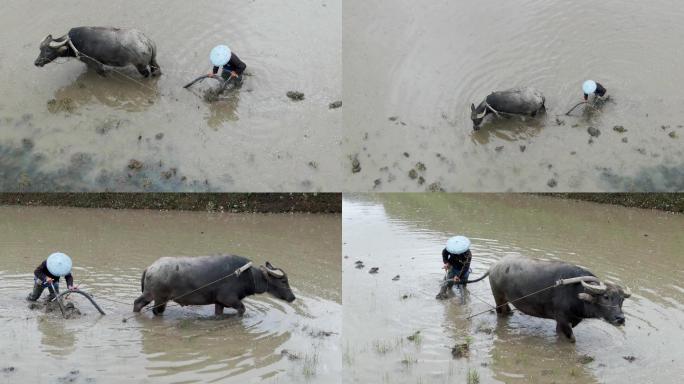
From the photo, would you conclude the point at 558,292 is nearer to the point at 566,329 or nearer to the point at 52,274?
the point at 566,329

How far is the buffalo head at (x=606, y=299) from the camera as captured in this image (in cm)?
554

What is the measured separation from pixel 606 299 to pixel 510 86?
9.95 feet

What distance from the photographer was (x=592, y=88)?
23.3 ft

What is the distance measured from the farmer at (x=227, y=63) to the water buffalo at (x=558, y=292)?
12.4 feet

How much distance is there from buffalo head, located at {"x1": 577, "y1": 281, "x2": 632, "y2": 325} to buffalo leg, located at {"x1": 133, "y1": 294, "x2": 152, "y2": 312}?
436 centimetres

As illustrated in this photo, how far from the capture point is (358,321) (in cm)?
650

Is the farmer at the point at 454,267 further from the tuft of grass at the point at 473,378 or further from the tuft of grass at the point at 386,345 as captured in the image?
the tuft of grass at the point at 473,378

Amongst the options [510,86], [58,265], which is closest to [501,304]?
[510,86]

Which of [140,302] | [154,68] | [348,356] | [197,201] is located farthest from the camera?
[197,201]

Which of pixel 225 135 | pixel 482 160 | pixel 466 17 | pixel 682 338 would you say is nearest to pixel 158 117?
pixel 225 135

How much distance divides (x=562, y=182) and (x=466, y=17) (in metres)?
2.83

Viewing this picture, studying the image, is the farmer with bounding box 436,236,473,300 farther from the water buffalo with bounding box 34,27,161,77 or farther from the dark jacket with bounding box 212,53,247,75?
the water buffalo with bounding box 34,27,161,77

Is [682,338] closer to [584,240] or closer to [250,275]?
[584,240]

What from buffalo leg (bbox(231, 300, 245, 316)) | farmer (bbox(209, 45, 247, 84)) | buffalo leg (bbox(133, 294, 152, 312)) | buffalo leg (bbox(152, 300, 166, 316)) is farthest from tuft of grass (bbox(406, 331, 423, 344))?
farmer (bbox(209, 45, 247, 84))
